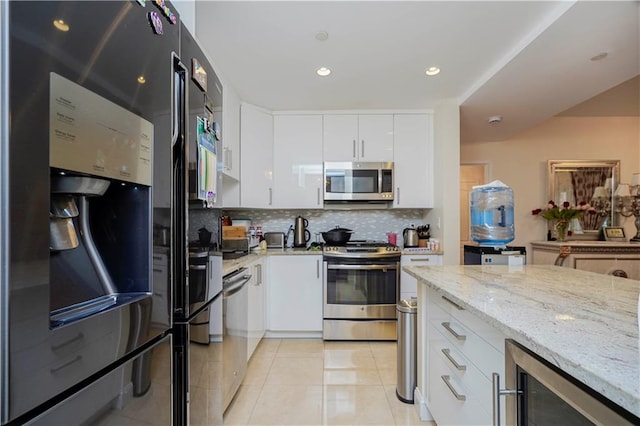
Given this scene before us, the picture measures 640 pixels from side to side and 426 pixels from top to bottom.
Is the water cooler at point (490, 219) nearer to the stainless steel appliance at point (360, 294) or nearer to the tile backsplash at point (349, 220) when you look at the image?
the stainless steel appliance at point (360, 294)

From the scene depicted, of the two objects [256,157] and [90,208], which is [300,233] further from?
[90,208]

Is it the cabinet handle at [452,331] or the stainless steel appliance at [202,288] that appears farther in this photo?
the cabinet handle at [452,331]

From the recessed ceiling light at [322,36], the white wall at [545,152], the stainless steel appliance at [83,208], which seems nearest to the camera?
the stainless steel appliance at [83,208]

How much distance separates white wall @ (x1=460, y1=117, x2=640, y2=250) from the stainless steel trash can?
11.0 feet

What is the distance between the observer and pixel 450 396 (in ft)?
4.67

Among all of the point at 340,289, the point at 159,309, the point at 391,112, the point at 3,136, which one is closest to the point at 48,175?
the point at 3,136

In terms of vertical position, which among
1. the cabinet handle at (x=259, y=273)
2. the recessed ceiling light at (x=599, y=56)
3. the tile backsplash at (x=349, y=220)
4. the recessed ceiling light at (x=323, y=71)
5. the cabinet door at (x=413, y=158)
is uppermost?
the recessed ceiling light at (x=323, y=71)

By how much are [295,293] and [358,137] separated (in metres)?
1.77

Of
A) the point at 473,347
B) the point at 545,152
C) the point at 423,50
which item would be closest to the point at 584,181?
the point at 545,152

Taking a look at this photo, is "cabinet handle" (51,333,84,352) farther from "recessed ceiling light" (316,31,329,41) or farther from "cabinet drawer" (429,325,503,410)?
"recessed ceiling light" (316,31,329,41)

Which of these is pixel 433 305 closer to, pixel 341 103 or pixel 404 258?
pixel 404 258

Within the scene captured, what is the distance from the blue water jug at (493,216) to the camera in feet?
7.76

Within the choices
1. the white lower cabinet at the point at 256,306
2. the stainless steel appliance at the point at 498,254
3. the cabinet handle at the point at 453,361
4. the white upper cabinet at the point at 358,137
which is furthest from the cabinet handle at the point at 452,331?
the white upper cabinet at the point at 358,137

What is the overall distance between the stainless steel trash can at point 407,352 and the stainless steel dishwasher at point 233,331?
1029 millimetres
